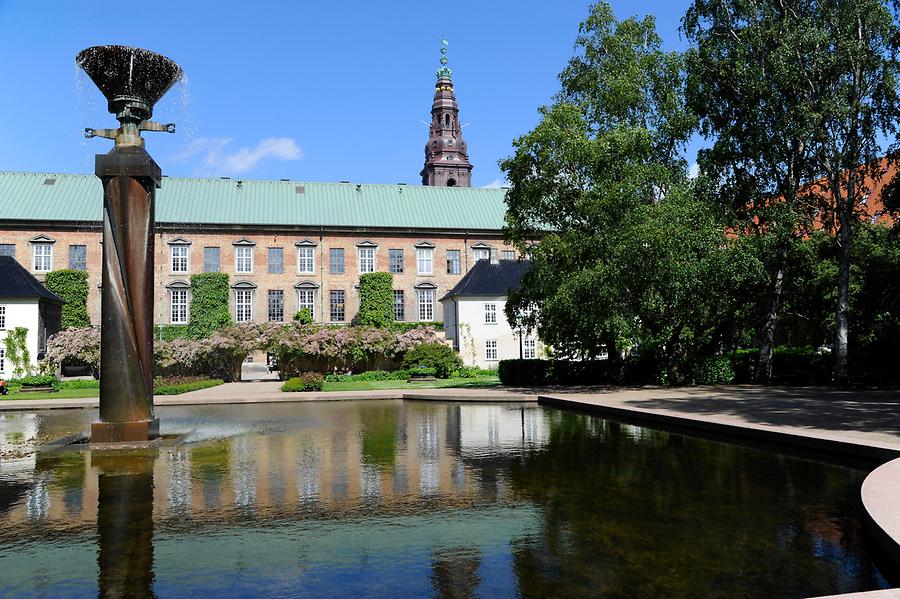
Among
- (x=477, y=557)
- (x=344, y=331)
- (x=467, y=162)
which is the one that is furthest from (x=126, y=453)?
(x=467, y=162)

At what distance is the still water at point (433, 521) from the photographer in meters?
5.36

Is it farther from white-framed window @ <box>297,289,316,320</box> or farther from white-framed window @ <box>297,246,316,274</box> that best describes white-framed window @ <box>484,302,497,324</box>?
white-framed window @ <box>297,246,316,274</box>

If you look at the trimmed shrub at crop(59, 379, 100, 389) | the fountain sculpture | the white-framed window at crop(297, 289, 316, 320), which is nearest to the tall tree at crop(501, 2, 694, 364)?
the fountain sculpture

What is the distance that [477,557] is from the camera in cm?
595

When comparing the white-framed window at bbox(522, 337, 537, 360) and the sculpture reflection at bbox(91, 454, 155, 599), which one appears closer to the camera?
the sculpture reflection at bbox(91, 454, 155, 599)

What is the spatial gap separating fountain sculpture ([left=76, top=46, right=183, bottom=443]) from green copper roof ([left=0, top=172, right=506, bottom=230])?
1766 inches

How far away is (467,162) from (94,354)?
169ft

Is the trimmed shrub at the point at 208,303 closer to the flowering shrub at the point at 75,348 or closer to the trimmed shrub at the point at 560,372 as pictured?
the flowering shrub at the point at 75,348

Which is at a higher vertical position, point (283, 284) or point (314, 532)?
point (283, 284)

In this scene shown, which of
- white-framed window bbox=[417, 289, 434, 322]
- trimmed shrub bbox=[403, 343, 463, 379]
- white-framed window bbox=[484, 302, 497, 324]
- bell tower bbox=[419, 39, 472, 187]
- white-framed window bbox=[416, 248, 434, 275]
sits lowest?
trimmed shrub bbox=[403, 343, 463, 379]

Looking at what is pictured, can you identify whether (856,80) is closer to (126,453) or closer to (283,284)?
(126,453)

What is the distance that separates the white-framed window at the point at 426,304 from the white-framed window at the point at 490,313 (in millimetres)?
11062

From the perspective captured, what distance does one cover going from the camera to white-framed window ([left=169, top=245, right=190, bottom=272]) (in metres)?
56.2

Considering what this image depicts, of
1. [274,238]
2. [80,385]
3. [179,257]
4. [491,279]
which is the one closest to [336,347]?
[491,279]
